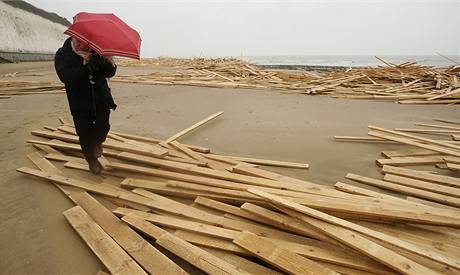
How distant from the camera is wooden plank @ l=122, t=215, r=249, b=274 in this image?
5.64 feet

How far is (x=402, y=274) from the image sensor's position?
60.3 inches

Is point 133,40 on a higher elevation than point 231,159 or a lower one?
higher

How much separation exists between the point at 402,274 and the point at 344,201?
669mm

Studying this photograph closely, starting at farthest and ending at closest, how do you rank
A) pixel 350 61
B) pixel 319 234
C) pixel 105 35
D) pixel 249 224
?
pixel 350 61
pixel 105 35
pixel 249 224
pixel 319 234

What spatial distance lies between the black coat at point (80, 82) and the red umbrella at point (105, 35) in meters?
0.29

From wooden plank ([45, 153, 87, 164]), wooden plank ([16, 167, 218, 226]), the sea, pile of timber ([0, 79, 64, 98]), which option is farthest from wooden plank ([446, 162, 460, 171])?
the sea

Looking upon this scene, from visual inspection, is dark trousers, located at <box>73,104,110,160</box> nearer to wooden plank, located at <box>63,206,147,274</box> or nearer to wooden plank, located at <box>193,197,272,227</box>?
wooden plank, located at <box>63,206,147,274</box>

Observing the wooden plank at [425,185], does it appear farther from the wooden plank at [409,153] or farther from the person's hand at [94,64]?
the person's hand at [94,64]

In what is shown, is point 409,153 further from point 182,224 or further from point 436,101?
point 436,101

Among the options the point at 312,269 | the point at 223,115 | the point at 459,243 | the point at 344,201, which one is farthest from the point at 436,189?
the point at 223,115

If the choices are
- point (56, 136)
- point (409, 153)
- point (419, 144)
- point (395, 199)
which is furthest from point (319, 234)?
point (56, 136)

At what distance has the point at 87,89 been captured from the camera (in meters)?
2.78

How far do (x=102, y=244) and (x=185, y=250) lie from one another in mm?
573

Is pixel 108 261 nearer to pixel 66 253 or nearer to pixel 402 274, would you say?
pixel 66 253
